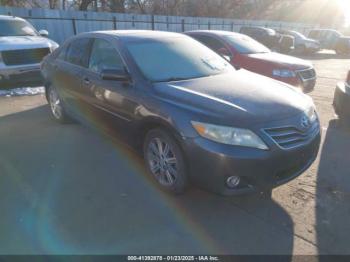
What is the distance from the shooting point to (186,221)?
115 inches

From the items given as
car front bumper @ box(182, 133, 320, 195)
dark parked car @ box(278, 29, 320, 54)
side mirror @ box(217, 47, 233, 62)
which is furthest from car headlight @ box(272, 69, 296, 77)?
dark parked car @ box(278, 29, 320, 54)

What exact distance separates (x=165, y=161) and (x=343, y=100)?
11.0 feet

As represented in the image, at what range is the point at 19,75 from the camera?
7.77 metres

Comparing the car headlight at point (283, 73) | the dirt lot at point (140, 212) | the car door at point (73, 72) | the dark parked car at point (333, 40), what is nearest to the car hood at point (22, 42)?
the car door at point (73, 72)

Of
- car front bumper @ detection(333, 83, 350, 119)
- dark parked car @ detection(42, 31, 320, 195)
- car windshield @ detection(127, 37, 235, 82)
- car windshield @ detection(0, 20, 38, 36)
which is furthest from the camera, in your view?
car windshield @ detection(0, 20, 38, 36)

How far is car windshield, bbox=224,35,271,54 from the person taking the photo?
24.5ft

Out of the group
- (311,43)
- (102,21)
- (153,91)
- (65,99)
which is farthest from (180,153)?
(311,43)

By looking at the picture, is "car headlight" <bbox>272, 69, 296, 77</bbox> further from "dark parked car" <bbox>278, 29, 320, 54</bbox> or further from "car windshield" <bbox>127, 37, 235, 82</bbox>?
"dark parked car" <bbox>278, 29, 320, 54</bbox>

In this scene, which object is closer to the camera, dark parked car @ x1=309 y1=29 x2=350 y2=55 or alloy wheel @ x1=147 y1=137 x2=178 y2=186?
alloy wheel @ x1=147 y1=137 x2=178 y2=186

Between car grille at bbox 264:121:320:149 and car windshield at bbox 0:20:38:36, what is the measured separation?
8.34m

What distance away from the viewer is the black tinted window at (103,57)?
151 inches

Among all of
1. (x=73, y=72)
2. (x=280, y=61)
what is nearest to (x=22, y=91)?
(x=73, y=72)

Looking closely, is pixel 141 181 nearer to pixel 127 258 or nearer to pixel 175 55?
pixel 127 258

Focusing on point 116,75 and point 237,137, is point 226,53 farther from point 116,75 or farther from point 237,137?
point 237,137
